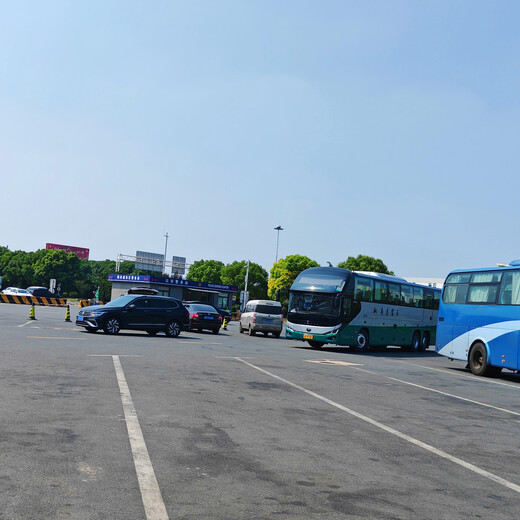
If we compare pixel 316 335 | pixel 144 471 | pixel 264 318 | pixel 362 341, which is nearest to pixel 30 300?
pixel 264 318

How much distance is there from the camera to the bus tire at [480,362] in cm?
1978

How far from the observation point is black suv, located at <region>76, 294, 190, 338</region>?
24969 millimetres

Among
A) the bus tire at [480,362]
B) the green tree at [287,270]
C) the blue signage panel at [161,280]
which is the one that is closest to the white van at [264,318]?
the bus tire at [480,362]

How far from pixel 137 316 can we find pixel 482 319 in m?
13.3

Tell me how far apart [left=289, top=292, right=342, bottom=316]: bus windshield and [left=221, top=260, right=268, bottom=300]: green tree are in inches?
3738

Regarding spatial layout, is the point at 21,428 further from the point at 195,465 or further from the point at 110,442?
the point at 195,465

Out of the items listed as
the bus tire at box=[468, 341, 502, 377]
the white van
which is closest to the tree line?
the white van

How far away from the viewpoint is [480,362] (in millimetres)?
20141

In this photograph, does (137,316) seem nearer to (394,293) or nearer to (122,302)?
(122,302)

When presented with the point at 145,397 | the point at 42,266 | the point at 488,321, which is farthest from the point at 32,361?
the point at 42,266

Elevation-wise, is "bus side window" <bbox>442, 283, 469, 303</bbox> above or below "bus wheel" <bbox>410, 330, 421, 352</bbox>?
above

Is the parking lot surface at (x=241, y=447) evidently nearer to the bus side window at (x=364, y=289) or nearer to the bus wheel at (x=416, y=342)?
the bus side window at (x=364, y=289)

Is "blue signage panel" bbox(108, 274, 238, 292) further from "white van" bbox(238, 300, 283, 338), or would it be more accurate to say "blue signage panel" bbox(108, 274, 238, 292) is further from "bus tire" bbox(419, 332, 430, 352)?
"bus tire" bbox(419, 332, 430, 352)

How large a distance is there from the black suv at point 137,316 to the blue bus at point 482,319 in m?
10.9
